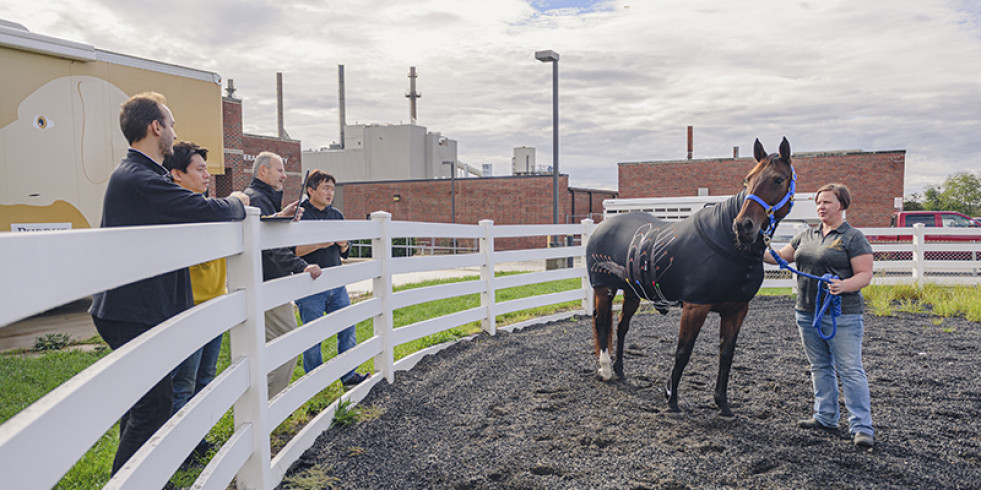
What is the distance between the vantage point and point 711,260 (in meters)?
4.85

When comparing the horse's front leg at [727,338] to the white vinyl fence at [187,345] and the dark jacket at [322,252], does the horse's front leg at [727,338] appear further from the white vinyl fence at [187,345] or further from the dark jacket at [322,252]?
the dark jacket at [322,252]

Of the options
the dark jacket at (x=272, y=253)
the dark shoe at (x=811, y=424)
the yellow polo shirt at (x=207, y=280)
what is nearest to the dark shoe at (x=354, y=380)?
the dark jacket at (x=272, y=253)

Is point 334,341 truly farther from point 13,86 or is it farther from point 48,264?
point 48,264

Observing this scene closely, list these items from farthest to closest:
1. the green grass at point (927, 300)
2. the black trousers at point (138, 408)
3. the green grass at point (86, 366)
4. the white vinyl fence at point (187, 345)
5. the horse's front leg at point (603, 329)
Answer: the green grass at point (927, 300) < the horse's front leg at point (603, 329) < the green grass at point (86, 366) < the black trousers at point (138, 408) < the white vinyl fence at point (187, 345)

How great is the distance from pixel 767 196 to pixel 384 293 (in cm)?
321

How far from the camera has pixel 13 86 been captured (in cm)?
872

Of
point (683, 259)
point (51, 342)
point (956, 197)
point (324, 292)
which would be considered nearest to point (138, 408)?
point (324, 292)

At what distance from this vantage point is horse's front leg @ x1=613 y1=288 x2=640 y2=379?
19.8ft

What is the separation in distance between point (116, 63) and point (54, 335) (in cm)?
469

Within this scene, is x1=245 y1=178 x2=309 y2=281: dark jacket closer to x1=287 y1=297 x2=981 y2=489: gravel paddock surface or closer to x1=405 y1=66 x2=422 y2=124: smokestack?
x1=287 y1=297 x2=981 y2=489: gravel paddock surface

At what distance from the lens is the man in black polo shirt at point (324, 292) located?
509 centimetres

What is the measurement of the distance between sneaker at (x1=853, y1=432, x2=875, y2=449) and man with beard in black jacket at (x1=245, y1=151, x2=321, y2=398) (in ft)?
12.6

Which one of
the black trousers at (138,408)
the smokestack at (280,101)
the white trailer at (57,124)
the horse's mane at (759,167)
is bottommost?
the black trousers at (138,408)

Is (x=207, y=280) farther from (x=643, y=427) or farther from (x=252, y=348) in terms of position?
(x=643, y=427)
